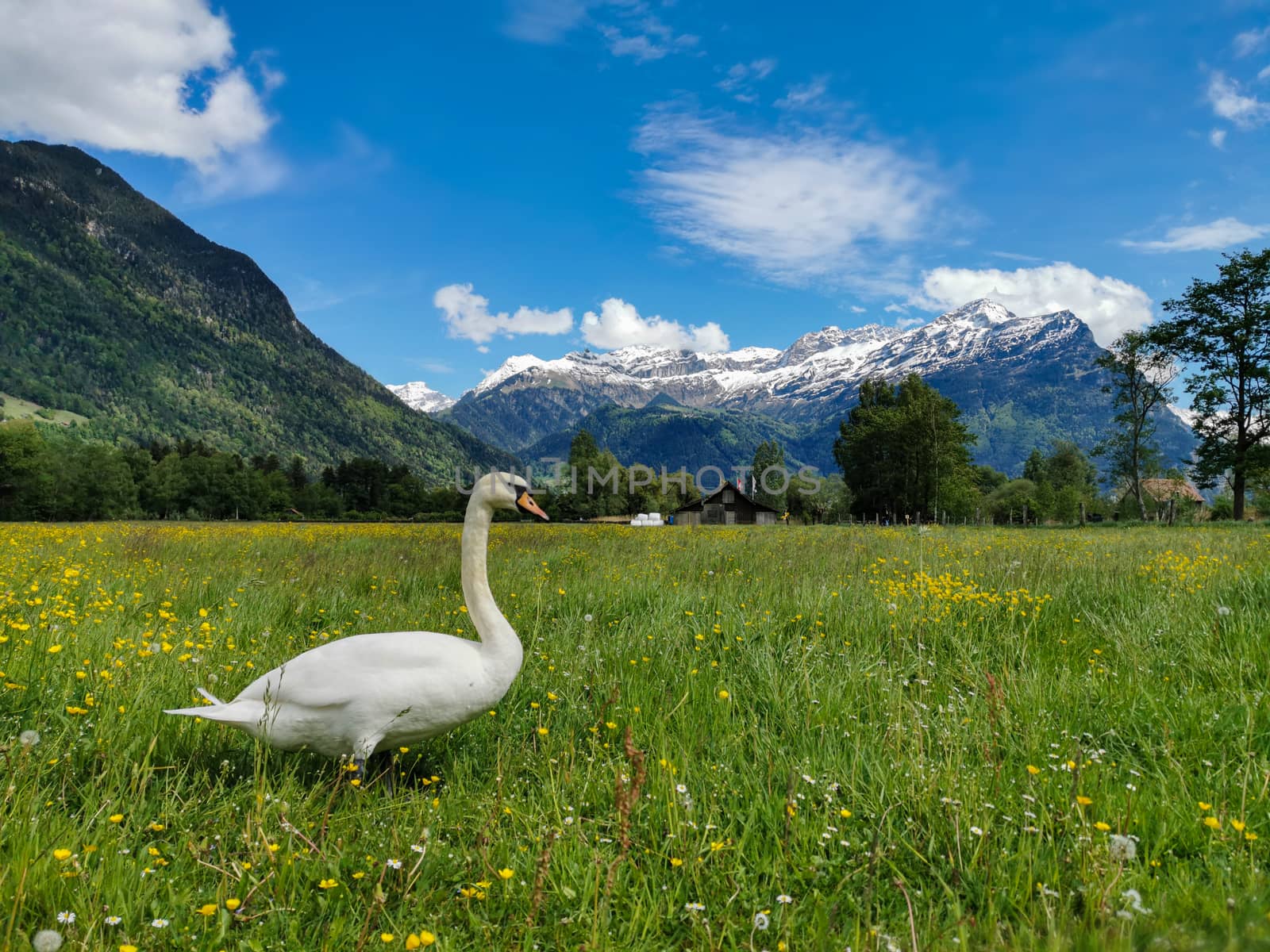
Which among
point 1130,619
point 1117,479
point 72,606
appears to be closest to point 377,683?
point 72,606

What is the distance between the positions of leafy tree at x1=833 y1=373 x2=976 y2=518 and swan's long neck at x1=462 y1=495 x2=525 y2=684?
53.1 meters

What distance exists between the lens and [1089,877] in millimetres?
2232

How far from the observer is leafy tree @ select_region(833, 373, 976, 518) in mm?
53406

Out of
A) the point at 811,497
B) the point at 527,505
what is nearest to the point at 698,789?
the point at 527,505

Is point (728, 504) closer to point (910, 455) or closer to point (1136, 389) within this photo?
point (910, 455)

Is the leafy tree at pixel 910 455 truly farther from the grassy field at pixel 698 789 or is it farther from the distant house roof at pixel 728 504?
the grassy field at pixel 698 789

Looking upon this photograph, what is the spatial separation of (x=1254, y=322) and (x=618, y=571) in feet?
149

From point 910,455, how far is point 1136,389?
1602cm

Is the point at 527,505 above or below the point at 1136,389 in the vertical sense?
below

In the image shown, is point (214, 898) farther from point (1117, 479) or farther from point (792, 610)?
point (1117, 479)

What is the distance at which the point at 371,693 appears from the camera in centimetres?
334

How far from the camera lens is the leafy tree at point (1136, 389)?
1638 inches

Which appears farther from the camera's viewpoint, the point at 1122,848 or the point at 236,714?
the point at 236,714

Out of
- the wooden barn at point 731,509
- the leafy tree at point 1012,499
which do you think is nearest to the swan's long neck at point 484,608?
the wooden barn at point 731,509
